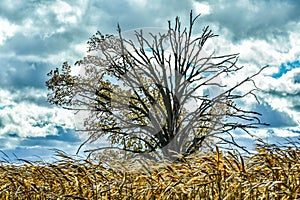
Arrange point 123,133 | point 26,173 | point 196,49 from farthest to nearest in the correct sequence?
point 196,49, point 123,133, point 26,173

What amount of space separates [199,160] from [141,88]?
31.8 feet

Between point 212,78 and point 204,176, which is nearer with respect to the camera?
point 204,176

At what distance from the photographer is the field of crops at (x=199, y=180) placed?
3816 millimetres

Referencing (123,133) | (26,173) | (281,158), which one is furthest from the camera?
(123,133)

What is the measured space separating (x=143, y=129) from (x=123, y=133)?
1.95 ft

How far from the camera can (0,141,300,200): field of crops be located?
3.82m

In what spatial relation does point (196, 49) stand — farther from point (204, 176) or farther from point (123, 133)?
point (204, 176)

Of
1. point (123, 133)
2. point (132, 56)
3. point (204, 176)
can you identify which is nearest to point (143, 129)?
point (123, 133)

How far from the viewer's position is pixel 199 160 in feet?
15.7

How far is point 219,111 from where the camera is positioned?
14.4m

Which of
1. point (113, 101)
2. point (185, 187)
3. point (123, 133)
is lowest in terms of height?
point (185, 187)

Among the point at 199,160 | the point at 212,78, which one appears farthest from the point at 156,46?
the point at 199,160

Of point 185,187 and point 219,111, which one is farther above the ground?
point 219,111

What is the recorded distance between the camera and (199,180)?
13.4 ft
